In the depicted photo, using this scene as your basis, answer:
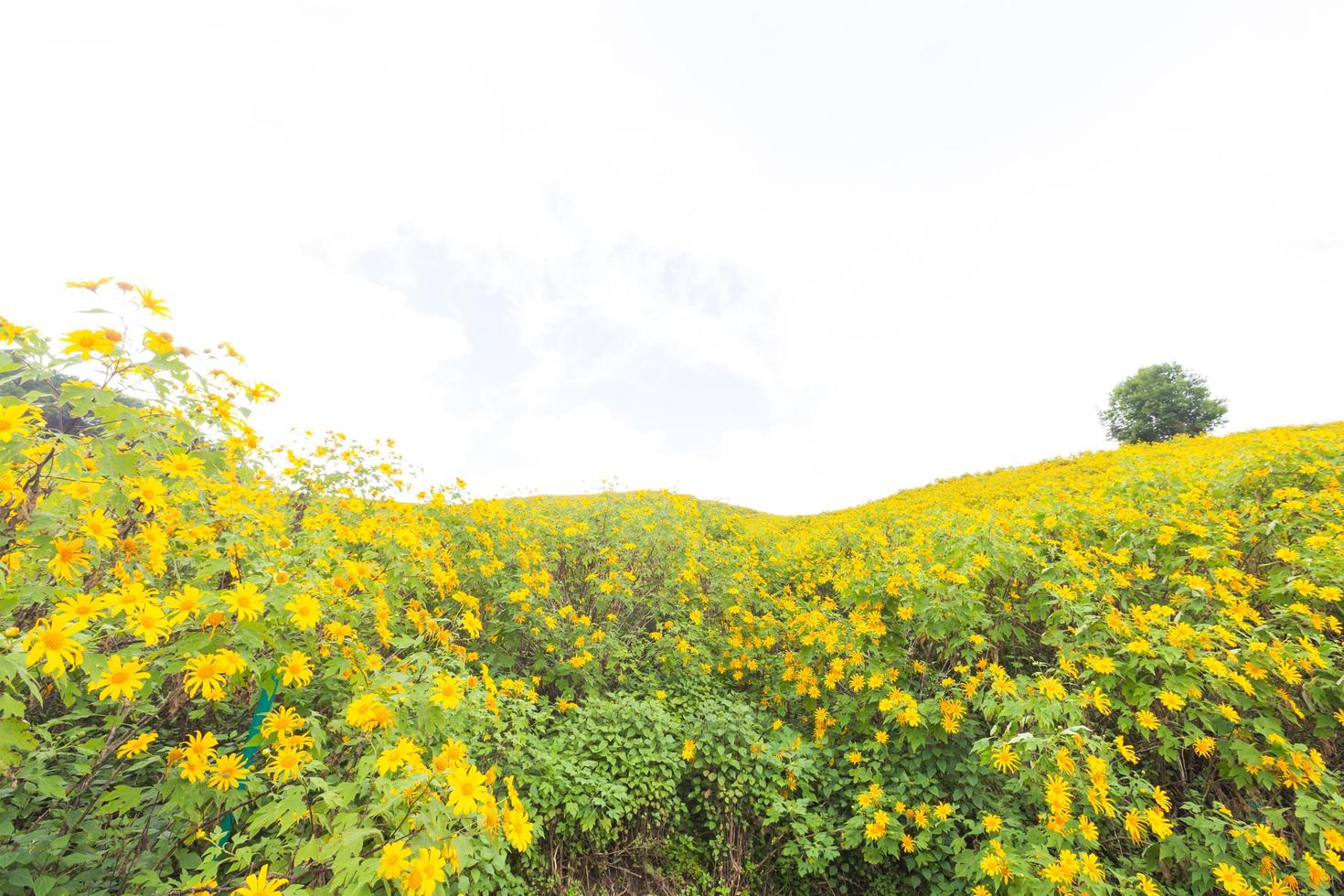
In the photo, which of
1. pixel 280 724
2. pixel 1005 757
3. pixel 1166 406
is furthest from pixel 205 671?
pixel 1166 406

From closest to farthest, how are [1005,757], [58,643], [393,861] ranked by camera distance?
→ [393,861]
[58,643]
[1005,757]

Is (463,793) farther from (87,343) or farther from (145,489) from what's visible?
(87,343)

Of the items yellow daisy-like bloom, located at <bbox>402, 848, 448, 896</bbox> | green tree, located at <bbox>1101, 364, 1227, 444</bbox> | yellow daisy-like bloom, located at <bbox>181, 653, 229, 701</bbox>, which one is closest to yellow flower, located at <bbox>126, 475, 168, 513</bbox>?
yellow daisy-like bloom, located at <bbox>181, 653, 229, 701</bbox>

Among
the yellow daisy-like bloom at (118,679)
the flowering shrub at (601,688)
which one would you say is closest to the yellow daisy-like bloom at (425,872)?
the flowering shrub at (601,688)

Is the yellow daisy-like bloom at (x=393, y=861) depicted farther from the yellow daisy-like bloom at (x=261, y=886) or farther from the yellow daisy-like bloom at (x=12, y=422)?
the yellow daisy-like bloom at (x=12, y=422)

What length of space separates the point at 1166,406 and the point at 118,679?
30.9 meters

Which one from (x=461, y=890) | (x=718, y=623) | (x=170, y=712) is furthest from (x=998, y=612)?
(x=170, y=712)

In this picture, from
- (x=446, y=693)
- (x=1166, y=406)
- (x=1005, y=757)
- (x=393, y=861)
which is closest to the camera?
(x=393, y=861)

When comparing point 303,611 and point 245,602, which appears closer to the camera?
point 245,602

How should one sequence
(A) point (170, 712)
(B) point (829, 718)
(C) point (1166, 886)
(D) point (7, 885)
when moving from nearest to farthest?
(D) point (7, 885)
(A) point (170, 712)
(C) point (1166, 886)
(B) point (829, 718)

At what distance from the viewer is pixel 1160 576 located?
13.3ft

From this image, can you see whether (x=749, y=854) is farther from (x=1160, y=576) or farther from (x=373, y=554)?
(x=1160, y=576)

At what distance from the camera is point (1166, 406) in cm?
2230

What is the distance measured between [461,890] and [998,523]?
502 centimetres
